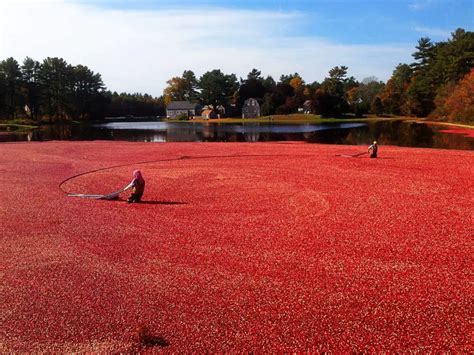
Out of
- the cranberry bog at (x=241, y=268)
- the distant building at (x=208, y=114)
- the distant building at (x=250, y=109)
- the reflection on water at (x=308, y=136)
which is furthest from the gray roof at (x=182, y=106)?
the cranberry bog at (x=241, y=268)

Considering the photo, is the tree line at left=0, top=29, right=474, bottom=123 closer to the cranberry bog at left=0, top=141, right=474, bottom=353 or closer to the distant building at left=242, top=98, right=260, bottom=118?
the distant building at left=242, top=98, right=260, bottom=118

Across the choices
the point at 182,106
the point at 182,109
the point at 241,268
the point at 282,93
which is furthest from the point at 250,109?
the point at 241,268

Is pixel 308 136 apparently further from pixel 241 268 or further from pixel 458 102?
pixel 241 268

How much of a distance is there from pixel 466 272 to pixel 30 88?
117 metres

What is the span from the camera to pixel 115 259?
9516mm

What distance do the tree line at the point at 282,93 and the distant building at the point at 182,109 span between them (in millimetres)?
3728

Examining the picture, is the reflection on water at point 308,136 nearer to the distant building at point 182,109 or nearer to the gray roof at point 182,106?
the distant building at point 182,109

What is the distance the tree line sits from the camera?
86.1 meters

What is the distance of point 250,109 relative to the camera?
126m

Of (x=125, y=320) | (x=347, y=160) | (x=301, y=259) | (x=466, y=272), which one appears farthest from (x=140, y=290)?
(x=347, y=160)

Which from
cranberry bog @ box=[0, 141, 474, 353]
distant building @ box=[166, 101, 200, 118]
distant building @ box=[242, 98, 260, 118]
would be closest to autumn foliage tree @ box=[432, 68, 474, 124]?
distant building @ box=[242, 98, 260, 118]

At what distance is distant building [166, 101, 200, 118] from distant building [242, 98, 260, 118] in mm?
21664

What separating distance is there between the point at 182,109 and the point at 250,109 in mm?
28551

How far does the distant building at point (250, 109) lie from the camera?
124 metres
